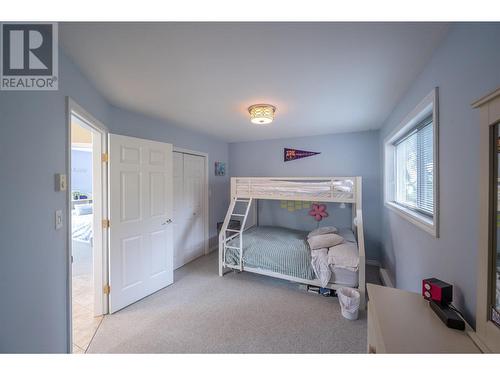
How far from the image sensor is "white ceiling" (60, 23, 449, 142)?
1118 mm

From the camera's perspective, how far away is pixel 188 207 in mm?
3521

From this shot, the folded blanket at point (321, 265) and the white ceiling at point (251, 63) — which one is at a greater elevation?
the white ceiling at point (251, 63)

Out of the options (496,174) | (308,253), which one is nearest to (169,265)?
(308,253)

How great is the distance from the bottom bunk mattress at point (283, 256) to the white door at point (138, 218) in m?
1.00

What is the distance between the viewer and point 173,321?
1.99m

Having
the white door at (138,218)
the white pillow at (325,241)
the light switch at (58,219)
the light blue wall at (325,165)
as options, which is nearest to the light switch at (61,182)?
the light switch at (58,219)

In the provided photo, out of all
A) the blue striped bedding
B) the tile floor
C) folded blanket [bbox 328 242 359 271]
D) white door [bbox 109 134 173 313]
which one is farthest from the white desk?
white door [bbox 109 134 173 313]

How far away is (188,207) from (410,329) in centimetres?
321

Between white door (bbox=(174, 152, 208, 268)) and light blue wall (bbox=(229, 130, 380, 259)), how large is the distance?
1.06m

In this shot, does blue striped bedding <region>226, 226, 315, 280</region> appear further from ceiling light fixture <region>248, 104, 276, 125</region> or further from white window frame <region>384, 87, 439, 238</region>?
ceiling light fixture <region>248, 104, 276, 125</region>

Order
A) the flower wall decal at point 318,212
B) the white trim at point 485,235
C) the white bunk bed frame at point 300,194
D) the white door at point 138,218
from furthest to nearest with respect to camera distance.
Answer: the flower wall decal at point 318,212, the white bunk bed frame at point 300,194, the white door at point 138,218, the white trim at point 485,235

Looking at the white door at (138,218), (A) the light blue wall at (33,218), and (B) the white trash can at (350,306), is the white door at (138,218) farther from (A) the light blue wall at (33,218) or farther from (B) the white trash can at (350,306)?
(B) the white trash can at (350,306)

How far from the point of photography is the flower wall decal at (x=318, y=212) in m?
3.60
